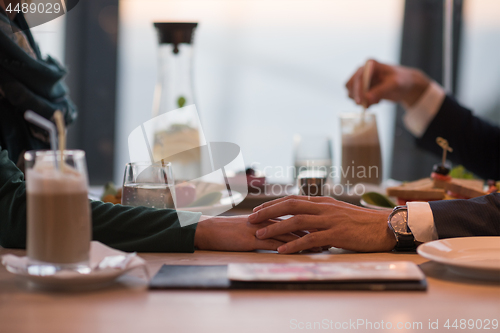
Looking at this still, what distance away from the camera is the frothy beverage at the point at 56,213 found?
1.91 feet

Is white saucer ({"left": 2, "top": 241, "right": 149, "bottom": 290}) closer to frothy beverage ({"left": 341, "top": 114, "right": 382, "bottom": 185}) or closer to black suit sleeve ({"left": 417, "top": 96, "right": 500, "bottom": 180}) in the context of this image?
frothy beverage ({"left": 341, "top": 114, "right": 382, "bottom": 185})

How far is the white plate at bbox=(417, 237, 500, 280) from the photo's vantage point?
655 mm

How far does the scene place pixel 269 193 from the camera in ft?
4.53

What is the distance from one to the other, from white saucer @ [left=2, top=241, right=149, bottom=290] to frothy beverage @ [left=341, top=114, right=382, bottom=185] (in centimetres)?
102

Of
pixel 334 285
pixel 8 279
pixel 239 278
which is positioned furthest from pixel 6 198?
pixel 334 285

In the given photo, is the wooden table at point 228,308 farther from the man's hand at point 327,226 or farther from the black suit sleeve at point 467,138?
the black suit sleeve at point 467,138

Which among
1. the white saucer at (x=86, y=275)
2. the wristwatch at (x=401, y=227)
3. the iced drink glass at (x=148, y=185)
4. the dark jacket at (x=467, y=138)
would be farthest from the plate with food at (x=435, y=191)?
the dark jacket at (x=467, y=138)

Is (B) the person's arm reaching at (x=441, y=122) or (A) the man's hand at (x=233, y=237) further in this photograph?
(B) the person's arm reaching at (x=441, y=122)

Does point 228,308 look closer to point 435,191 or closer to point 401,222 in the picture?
point 401,222

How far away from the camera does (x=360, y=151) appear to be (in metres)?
1.56

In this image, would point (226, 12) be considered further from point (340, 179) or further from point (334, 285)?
point (334, 285)

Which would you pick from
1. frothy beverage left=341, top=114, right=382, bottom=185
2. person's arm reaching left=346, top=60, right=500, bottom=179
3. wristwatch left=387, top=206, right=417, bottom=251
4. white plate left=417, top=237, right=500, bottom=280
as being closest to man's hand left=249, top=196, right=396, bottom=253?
wristwatch left=387, top=206, right=417, bottom=251

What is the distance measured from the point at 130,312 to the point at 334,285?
0.82 feet

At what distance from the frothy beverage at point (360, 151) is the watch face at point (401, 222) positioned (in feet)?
2.27
